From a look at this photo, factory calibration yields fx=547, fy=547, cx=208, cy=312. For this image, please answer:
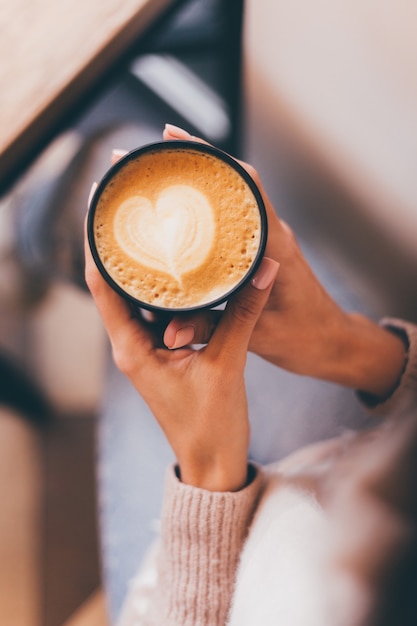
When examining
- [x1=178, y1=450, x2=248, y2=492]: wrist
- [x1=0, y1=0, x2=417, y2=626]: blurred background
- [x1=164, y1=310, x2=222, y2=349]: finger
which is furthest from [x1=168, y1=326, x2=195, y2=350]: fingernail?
[x1=0, y1=0, x2=417, y2=626]: blurred background

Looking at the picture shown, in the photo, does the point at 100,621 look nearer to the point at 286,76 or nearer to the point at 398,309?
the point at 398,309

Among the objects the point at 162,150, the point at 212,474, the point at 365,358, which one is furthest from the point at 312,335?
the point at 162,150

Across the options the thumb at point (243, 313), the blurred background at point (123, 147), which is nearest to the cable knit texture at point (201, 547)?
the thumb at point (243, 313)

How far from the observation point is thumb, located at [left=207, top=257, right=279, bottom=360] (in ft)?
1.65

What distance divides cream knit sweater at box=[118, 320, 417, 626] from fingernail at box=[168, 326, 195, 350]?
0.19m

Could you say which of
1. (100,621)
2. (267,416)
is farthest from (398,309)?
(100,621)

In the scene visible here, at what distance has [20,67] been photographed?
1.96 feet

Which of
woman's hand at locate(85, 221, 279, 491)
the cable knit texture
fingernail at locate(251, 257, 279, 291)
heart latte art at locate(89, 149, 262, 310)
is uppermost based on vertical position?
heart latte art at locate(89, 149, 262, 310)

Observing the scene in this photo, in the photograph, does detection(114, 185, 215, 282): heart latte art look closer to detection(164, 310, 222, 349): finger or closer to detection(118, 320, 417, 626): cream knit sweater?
detection(164, 310, 222, 349): finger

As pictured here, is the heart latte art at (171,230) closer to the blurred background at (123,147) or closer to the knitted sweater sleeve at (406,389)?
the blurred background at (123,147)

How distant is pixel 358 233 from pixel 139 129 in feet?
1.25

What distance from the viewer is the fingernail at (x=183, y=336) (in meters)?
0.51

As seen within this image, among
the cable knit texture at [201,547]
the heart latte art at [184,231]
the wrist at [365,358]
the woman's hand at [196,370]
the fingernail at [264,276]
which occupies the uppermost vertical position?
the heart latte art at [184,231]

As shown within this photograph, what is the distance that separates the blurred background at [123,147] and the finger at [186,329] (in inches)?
10.8
